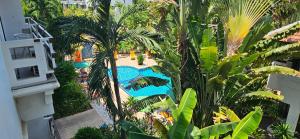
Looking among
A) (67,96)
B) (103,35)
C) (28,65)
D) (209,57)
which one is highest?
(103,35)

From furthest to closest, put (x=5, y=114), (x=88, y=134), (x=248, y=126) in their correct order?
(x=88, y=134) → (x=248, y=126) → (x=5, y=114)

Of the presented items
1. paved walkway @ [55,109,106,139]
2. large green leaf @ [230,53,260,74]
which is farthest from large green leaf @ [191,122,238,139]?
paved walkway @ [55,109,106,139]

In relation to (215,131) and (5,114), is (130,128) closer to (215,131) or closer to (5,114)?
(215,131)


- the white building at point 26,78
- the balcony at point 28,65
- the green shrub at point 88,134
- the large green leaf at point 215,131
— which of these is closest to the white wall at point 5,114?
the white building at point 26,78

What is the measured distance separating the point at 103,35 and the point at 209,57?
→ 4.06 metres

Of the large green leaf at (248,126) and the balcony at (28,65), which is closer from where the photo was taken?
the large green leaf at (248,126)

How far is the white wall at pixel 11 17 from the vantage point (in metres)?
7.46

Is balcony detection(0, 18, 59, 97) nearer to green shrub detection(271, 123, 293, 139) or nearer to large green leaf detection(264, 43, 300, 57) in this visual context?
large green leaf detection(264, 43, 300, 57)

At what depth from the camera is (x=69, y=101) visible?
48.5ft

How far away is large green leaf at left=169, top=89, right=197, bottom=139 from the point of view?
18.3 feet

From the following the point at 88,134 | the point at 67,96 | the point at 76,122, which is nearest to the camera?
the point at 88,134

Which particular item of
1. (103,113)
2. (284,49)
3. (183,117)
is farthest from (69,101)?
(284,49)

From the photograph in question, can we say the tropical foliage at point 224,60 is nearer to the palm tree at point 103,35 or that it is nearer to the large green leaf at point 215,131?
the palm tree at point 103,35

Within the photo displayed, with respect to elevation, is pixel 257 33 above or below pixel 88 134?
above
